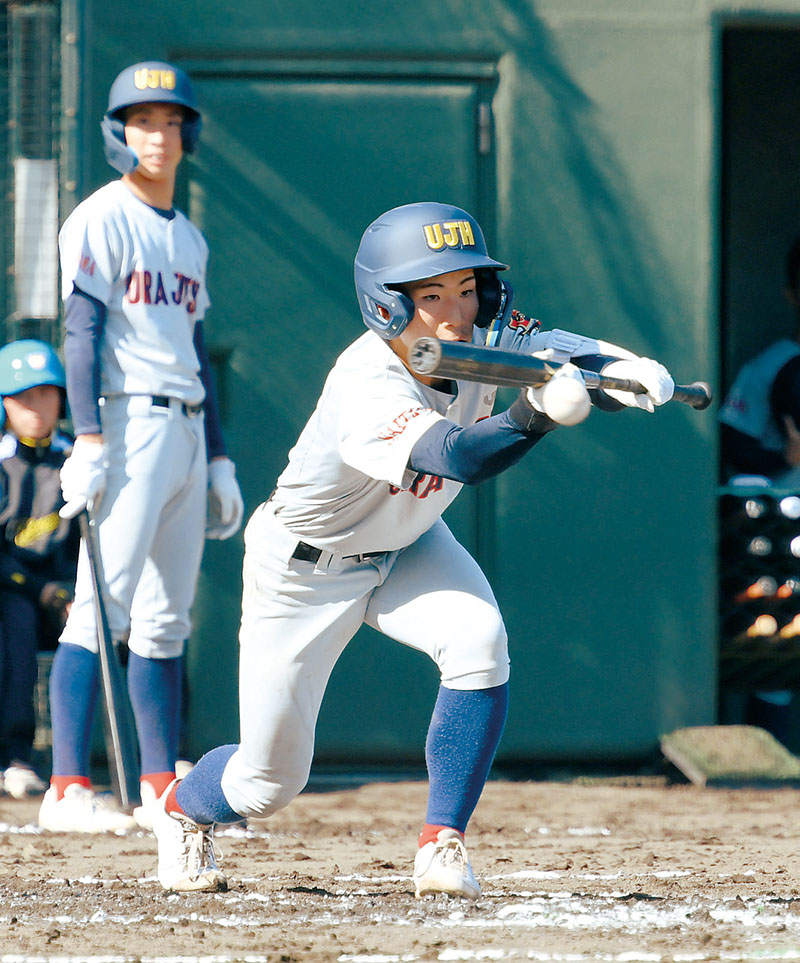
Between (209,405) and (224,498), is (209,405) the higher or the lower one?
the higher one

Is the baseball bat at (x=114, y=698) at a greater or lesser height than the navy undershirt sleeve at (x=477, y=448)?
lesser

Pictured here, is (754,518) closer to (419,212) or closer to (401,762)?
(401,762)

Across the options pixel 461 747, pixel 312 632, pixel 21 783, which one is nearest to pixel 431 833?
pixel 461 747

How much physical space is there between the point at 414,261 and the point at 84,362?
1.59 meters

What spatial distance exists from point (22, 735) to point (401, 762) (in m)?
1.35

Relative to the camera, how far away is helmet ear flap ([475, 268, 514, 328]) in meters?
3.24

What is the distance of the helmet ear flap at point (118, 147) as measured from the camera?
4.62 meters

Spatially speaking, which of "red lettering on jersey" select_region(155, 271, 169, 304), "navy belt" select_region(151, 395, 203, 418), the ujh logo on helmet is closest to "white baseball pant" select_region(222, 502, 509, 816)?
the ujh logo on helmet

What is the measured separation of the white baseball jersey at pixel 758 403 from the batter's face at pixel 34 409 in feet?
8.57

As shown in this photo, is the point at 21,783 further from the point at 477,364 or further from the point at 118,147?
the point at 477,364

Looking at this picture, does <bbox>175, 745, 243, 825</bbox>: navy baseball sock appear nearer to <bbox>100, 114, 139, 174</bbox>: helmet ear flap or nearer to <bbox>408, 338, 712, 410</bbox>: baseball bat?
<bbox>408, 338, 712, 410</bbox>: baseball bat

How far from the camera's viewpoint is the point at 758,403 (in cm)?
628

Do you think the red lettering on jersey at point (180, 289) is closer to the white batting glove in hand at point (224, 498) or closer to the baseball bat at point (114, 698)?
the white batting glove in hand at point (224, 498)

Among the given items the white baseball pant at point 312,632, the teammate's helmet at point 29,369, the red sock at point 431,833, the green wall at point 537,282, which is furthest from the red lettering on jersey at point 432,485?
the green wall at point 537,282
